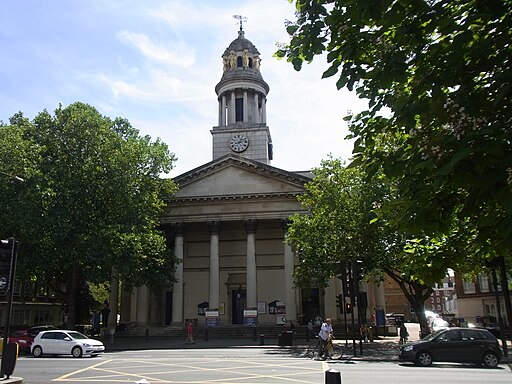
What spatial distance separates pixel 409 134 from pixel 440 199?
0.91 m

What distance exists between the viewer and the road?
1408cm

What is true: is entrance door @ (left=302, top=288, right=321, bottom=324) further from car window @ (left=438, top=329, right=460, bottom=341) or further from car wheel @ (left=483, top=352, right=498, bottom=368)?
car wheel @ (left=483, top=352, right=498, bottom=368)

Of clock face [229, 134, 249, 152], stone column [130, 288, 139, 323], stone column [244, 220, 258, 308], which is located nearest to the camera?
stone column [244, 220, 258, 308]

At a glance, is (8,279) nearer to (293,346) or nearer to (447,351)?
(447,351)

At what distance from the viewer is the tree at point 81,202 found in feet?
94.6

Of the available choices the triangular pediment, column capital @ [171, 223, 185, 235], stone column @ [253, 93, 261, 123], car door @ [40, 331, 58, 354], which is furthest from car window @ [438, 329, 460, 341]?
stone column @ [253, 93, 261, 123]

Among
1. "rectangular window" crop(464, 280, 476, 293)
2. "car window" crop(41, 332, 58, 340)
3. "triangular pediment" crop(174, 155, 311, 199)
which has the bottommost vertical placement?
"car window" crop(41, 332, 58, 340)

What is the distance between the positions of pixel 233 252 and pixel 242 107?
17.3m

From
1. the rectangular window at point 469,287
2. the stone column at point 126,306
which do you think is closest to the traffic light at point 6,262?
the stone column at point 126,306

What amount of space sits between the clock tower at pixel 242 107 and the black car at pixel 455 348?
113 feet

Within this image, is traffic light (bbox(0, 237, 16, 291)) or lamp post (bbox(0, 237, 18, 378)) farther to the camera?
traffic light (bbox(0, 237, 16, 291))

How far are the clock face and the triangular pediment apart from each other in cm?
919

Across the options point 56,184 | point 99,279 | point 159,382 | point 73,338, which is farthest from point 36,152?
point 159,382

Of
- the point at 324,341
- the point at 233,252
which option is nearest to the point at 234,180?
the point at 233,252
